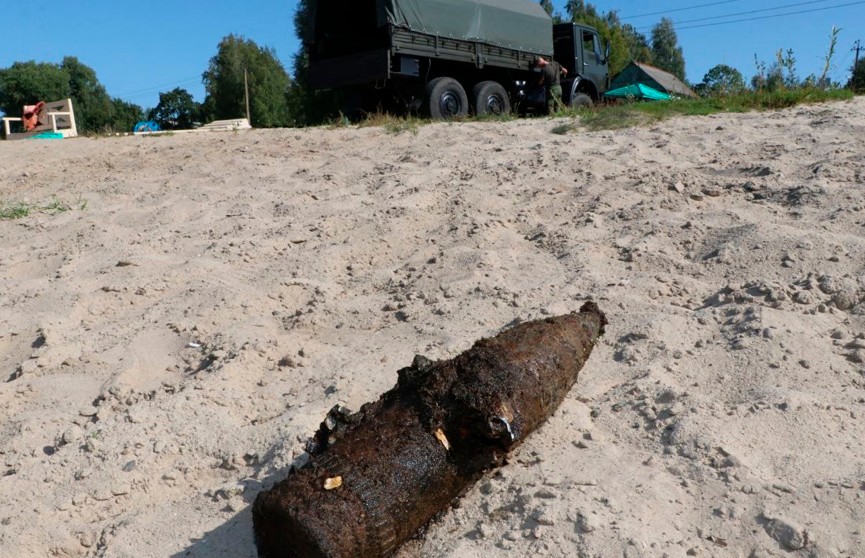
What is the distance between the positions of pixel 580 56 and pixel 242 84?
69.2ft

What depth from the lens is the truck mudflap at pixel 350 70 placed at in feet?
34.4

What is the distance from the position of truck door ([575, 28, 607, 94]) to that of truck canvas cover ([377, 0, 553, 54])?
0.80 metres

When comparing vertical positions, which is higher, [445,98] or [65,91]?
[65,91]

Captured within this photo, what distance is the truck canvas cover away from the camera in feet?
35.1

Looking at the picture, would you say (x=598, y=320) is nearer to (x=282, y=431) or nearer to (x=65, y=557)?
(x=282, y=431)

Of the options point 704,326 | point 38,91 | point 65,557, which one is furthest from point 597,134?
point 38,91

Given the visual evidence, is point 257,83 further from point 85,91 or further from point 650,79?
point 85,91

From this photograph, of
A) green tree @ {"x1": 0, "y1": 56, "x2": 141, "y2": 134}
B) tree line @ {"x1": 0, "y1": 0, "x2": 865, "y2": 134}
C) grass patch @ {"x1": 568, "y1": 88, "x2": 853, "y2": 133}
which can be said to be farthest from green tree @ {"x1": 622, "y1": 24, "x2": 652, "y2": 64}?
grass patch @ {"x1": 568, "y1": 88, "x2": 853, "y2": 133}

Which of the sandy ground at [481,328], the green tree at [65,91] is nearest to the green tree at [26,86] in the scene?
the green tree at [65,91]

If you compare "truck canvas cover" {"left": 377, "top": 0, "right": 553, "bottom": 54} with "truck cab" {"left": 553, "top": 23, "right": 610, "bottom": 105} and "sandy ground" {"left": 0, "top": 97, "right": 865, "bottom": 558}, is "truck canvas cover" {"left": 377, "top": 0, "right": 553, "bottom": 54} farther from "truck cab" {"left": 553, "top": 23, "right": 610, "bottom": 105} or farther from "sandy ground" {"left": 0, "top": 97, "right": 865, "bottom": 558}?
"sandy ground" {"left": 0, "top": 97, "right": 865, "bottom": 558}

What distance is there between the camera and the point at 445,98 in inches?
425

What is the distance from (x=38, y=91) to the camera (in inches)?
1757

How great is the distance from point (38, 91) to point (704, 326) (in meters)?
50.0

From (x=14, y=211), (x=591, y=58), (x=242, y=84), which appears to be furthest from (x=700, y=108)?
(x=242, y=84)
